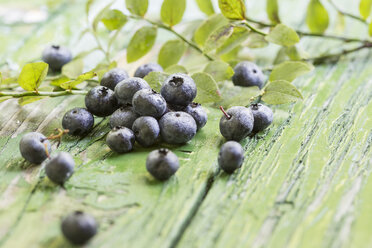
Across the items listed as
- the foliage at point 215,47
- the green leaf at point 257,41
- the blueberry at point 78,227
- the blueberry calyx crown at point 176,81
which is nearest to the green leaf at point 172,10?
the foliage at point 215,47

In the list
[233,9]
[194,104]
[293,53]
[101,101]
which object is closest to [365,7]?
[293,53]

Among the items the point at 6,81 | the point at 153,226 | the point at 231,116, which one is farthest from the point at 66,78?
the point at 153,226

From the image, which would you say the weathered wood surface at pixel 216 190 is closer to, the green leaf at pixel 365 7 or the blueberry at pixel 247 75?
the blueberry at pixel 247 75

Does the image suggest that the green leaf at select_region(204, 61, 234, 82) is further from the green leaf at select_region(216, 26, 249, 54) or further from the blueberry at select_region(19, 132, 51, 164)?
the blueberry at select_region(19, 132, 51, 164)

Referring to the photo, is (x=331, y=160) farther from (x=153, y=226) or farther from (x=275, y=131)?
(x=153, y=226)

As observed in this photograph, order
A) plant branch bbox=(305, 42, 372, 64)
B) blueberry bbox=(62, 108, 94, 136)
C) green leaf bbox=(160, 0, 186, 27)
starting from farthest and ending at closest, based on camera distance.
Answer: plant branch bbox=(305, 42, 372, 64) < green leaf bbox=(160, 0, 186, 27) < blueberry bbox=(62, 108, 94, 136)

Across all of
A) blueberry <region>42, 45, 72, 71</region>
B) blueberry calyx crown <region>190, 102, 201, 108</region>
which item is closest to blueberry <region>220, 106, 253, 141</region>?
blueberry calyx crown <region>190, 102, 201, 108</region>
